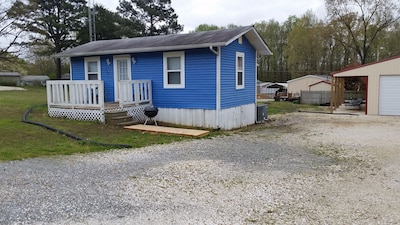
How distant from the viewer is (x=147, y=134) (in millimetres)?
9344

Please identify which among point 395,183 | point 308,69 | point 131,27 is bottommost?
point 395,183

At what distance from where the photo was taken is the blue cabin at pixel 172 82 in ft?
34.5

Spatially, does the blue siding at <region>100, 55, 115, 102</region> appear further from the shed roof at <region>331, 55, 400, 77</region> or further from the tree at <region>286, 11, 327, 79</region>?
the tree at <region>286, 11, 327, 79</region>

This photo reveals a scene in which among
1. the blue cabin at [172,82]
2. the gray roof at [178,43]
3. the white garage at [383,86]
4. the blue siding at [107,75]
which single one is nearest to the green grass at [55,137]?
the blue cabin at [172,82]

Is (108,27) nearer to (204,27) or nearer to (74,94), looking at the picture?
(204,27)

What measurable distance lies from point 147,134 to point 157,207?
5.53m

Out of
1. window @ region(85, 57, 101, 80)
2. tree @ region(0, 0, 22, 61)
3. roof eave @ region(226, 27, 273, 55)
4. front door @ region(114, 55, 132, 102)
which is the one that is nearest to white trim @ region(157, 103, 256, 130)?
front door @ region(114, 55, 132, 102)

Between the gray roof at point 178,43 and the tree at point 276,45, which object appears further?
the tree at point 276,45

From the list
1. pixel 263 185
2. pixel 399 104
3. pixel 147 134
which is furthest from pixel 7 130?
pixel 399 104

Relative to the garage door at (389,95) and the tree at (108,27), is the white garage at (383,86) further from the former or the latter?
the tree at (108,27)

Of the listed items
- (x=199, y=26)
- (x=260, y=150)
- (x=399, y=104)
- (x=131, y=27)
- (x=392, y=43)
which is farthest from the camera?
(x=199, y=26)

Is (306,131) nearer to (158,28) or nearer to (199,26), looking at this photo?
(158,28)

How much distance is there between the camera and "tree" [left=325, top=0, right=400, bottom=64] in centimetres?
3092

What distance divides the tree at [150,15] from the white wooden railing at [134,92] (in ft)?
89.1
